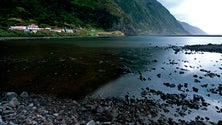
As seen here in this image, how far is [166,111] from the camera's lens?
2797cm

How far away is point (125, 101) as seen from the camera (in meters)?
31.0

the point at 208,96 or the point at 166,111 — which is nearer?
the point at 166,111

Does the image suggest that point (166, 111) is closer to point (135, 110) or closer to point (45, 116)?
point (135, 110)

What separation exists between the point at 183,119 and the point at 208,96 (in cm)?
1221

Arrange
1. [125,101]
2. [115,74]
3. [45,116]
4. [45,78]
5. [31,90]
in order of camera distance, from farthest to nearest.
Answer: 1. [115,74]
2. [45,78]
3. [31,90]
4. [125,101]
5. [45,116]

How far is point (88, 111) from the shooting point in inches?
1018

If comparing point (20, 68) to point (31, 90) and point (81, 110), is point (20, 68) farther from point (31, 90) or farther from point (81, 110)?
point (81, 110)

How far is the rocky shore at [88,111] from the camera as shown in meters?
20.9

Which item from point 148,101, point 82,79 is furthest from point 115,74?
point 148,101

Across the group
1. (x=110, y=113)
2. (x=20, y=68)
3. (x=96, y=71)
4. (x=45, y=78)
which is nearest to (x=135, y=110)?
(x=110, y=113)

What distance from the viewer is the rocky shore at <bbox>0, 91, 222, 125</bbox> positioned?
20905 mm

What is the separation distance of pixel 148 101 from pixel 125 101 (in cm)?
323

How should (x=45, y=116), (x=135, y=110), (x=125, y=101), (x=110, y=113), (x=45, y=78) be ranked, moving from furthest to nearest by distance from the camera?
(x=45, y=78)
(x=125, y=101)
(x=135, y=110)
(x=110, y=113)
(x=45, y=116)

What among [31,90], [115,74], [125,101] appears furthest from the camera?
[115,74]
